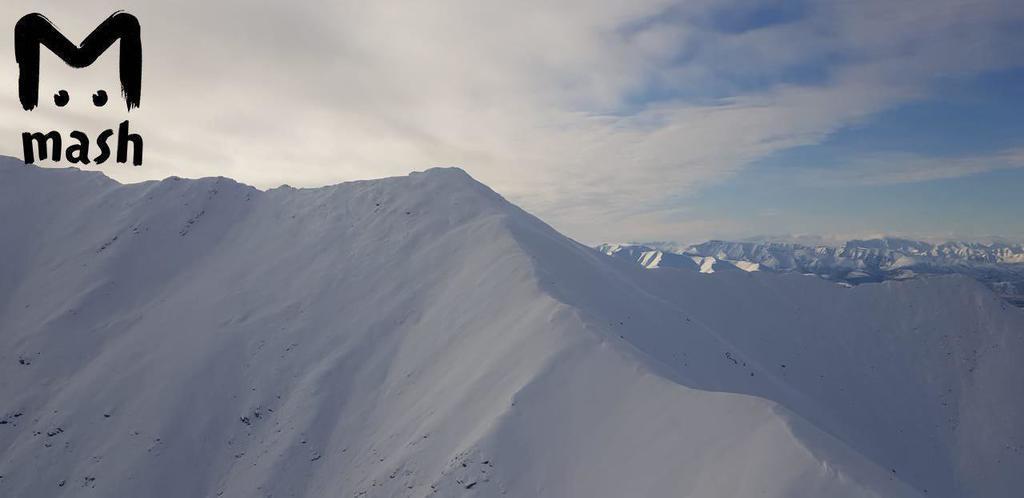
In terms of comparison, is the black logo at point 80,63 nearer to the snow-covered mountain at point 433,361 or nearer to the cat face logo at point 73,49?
the cat face logo at point 73,49

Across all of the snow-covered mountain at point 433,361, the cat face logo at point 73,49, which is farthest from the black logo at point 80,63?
the snow-covered mountain at point 433,361

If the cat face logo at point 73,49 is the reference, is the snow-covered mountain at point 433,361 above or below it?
below

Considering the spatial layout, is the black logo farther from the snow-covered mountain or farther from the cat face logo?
the snow-covered mountain

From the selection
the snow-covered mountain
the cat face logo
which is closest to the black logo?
the cat face logo

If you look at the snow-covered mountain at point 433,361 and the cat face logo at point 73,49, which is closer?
the cat face logo at point 73,49

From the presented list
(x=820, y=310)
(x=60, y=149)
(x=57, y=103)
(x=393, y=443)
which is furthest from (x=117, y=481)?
(x=820, y=310)

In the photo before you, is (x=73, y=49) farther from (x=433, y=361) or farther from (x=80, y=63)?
(x=433, y=361)

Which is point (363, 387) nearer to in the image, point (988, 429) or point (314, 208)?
point (314, 208)

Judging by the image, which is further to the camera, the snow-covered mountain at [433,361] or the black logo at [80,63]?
the snow-covered mountain at [433,361]
